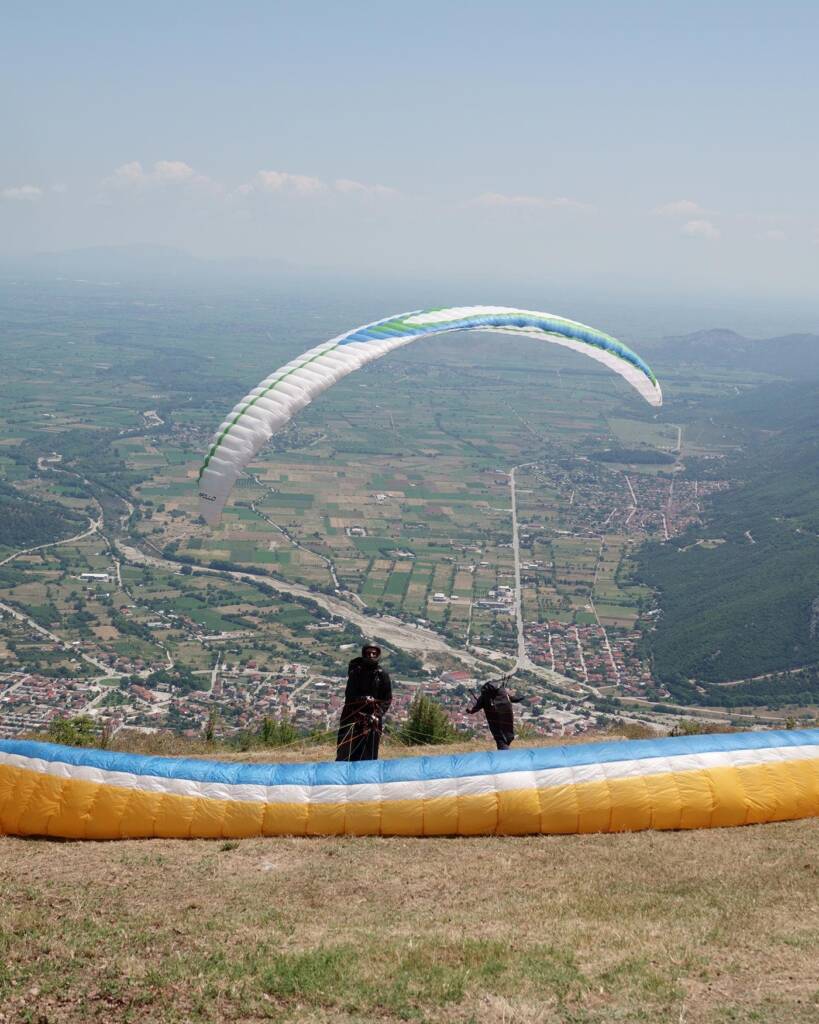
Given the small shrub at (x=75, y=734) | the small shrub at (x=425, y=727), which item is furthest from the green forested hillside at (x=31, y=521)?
the small shrub at (x=425, y=727)

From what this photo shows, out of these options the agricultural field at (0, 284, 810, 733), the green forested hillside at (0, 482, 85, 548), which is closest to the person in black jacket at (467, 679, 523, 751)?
the agricultural field at (0, 284, 810, 733)

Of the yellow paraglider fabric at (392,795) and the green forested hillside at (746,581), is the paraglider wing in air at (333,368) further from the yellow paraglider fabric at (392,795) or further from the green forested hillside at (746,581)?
the green forested hillside at (746,581)

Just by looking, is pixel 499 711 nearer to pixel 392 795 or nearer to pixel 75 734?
pixel 392 795

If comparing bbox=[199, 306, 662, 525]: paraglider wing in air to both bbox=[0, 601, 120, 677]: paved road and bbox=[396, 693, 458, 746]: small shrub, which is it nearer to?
bbox=[396, 693, 458, 746]: small shrub

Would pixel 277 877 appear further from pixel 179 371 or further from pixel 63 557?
pixel 179 371

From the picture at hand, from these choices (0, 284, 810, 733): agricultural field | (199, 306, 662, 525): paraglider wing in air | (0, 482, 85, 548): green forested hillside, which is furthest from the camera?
(0, 482, 85, 548): green forested hillside
